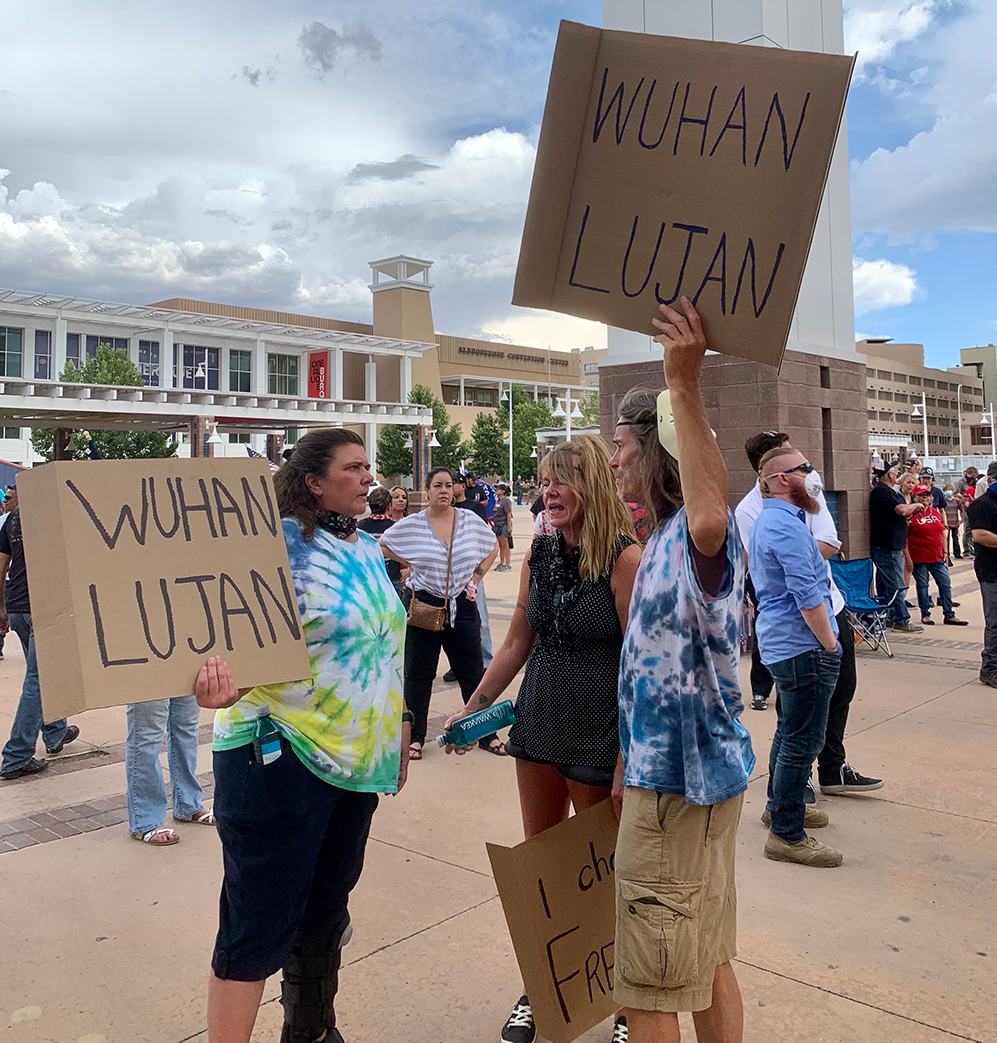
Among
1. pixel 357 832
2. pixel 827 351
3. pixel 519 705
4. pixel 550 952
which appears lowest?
pixel 550 952

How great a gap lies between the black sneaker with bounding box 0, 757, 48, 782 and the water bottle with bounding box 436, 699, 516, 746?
12.7 feet

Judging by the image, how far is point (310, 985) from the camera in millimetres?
2512

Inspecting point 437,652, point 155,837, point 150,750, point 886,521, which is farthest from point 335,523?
point 886,521

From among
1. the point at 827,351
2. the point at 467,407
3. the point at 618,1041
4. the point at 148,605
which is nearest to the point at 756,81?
the point at 148,605

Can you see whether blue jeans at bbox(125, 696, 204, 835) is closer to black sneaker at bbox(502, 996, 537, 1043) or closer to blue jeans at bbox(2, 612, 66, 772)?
blue jeans at bbox(2, 612, 66, 772)

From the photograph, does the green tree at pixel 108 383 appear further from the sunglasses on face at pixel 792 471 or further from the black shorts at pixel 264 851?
the black shorts at pixel 264 851

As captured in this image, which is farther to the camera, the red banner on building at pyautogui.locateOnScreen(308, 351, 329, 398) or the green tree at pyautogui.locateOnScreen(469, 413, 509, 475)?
the green tree at pyautogui.locateOnScreen(469, 413, 509, 475)

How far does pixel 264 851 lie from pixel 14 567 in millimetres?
4385

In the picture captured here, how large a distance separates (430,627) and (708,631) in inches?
149

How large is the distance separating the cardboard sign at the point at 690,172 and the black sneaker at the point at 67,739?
520cm

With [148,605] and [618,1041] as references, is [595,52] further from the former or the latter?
[618,1041]

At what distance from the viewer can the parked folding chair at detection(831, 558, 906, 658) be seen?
8.18m

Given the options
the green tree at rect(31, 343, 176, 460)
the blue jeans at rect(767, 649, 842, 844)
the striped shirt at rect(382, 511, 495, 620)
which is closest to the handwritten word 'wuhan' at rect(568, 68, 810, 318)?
the blue jeans at rect(767, 649, 842, 844)

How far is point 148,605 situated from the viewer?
204 centimetres
